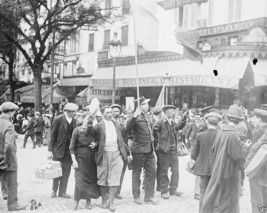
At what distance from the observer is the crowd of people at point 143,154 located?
243 inches

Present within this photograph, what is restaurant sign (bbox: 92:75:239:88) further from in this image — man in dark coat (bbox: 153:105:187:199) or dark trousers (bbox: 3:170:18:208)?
dark trousers (bbox: 3:170:18:208)

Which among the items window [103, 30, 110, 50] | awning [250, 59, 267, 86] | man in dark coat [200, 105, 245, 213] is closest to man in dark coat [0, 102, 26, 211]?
man in dark coat [200, 105, 245, 213]

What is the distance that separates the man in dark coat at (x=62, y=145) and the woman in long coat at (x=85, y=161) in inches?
28.6

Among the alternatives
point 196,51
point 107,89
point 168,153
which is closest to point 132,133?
point 168,153

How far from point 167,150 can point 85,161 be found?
5.99 ft

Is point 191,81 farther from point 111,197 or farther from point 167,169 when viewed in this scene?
point 111,197

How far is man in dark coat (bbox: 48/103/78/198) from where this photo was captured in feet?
26.8

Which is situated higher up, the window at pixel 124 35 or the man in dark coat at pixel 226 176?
the window at pixel 124 35

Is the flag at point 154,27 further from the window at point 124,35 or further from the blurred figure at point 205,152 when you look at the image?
the window at point 124,35

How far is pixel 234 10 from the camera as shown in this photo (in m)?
19.5

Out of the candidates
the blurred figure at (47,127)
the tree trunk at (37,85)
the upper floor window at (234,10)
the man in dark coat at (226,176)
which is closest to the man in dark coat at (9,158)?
the man in dark coat at (226,176)

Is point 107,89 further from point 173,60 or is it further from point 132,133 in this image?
point 132,133

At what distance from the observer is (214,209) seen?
616 centimetres

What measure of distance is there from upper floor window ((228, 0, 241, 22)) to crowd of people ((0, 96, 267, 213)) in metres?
11.8
